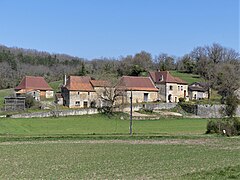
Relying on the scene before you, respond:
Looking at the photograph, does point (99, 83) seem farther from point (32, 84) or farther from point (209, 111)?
point (209, 111)

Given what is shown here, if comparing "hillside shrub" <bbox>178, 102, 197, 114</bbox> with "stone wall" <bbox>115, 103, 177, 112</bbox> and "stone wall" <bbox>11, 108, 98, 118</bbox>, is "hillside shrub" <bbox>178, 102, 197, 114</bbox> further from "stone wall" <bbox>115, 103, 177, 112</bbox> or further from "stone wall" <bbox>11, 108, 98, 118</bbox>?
"stone wall" <bbox>11, 108, 98, 118</bbox>

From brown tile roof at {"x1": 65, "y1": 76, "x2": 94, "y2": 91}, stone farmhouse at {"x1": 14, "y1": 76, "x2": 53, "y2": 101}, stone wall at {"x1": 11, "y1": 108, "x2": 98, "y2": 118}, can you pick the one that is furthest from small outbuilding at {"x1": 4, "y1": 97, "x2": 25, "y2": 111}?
stone farmhouse at {"x1": 14, "y1": 76, "x2": 53, "y2": 101}

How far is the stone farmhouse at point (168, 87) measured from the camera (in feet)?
295

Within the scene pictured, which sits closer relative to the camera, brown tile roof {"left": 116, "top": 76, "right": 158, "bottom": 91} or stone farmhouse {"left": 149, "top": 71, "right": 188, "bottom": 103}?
brown tile roof {"left": 116, "top": 76, "right": 158, "bottom": 91}

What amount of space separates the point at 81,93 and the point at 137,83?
1260 cm

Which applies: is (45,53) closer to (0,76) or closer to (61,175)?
(0,76)

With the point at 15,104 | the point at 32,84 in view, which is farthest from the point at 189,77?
the point at 15,104

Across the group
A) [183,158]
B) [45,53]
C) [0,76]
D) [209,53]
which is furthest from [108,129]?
[45,53]

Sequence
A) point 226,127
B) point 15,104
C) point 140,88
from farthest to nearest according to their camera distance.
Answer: point 140,88
point 15,104
point 226,127

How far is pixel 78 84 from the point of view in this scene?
81.9 metres

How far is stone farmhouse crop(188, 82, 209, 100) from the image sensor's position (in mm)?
101019

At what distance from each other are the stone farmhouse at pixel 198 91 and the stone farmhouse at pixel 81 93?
90.8 ft

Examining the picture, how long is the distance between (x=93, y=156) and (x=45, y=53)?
174m

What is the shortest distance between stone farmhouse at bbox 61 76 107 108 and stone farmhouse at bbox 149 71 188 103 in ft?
47.7
